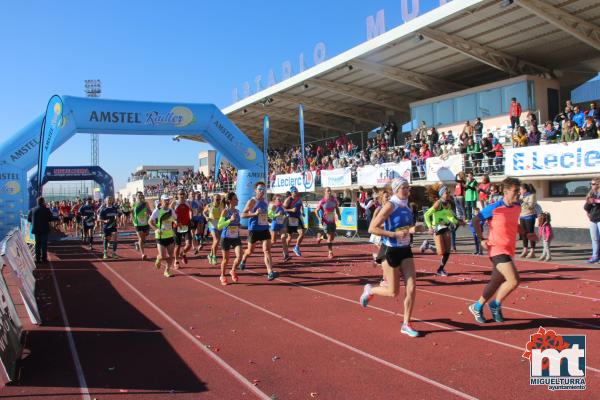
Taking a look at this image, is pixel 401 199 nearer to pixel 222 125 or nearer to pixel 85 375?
pixel 85 375

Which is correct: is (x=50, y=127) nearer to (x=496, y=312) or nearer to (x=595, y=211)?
(x=496, y=312)

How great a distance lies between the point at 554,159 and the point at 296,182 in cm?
1386

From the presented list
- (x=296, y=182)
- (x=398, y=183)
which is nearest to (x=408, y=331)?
(x=398, y=183)

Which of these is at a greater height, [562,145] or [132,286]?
[562,145]

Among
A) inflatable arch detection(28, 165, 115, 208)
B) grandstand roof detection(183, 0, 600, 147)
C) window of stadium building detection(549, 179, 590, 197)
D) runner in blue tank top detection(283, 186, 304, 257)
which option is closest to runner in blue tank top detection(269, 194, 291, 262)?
A: runner in blue tank top detection(283, 186, 304, 257)

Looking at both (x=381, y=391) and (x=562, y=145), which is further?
(x=562, y=145)

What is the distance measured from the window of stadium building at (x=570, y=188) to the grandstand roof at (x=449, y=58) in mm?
5776

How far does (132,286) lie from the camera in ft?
32.2

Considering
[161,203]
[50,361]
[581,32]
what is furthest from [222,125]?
[50,361]

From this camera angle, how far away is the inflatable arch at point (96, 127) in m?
17.8

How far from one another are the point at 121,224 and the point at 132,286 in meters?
27.5

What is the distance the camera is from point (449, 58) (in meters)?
23.2

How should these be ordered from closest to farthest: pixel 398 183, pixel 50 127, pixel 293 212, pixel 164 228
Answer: pixel 398 183
pixel 164 228
pixel 293 212
pixel 50 127

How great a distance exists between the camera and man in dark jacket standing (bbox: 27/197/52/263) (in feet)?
44.5
